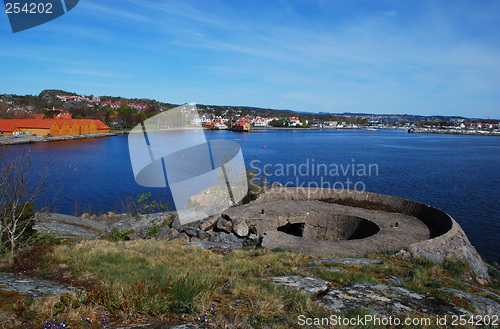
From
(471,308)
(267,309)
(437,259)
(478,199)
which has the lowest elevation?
(478,199)

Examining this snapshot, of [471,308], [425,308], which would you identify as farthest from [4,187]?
[471,308]

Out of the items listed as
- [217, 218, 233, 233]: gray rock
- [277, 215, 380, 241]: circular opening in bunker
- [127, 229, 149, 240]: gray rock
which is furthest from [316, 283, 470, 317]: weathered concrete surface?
[127, 229, 149, 240]: gray rock

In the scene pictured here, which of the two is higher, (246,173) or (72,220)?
(246,173)

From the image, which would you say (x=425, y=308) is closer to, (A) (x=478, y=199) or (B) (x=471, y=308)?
(B) (x=471, y=308)

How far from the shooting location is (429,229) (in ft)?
43.3

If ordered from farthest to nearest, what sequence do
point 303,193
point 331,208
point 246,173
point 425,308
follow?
point 246,173
point 303,193
point 331,208
point 425,308

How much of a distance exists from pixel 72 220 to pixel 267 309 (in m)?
19.8

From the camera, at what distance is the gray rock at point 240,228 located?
44.5 feet

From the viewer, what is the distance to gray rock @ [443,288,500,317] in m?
5.27

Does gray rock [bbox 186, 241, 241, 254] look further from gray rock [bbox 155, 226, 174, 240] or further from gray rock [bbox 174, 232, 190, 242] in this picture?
gray rock [bbox 155, 226, 174, 240]

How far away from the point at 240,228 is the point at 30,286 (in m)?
9.24

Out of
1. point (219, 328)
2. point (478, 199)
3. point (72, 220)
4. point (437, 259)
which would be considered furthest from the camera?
point (478, 199)

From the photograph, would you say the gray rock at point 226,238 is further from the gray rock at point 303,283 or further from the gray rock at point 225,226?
the gray rock at point 303,283

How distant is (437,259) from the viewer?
9828 mm
